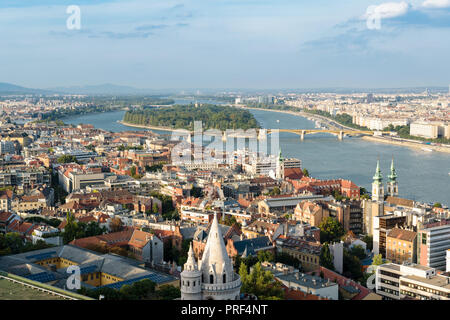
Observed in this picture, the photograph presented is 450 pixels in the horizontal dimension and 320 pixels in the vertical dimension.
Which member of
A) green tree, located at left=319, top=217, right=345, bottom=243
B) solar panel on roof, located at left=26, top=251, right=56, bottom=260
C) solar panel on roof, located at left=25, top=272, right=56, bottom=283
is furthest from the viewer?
green tree, located at left=319, top=217, right=345, bottom=243

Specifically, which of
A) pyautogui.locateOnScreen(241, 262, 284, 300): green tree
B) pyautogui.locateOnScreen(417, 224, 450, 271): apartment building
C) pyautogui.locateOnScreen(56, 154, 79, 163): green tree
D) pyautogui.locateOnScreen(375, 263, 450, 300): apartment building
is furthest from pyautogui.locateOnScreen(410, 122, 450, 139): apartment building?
pyautogui.locateOnScreen(241, 262, 284, 300): green tree

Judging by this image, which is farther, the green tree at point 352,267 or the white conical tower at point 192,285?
the green tree at point 352,267

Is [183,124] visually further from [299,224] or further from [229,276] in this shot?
[229,276]

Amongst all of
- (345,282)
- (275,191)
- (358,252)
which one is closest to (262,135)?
(275,191)

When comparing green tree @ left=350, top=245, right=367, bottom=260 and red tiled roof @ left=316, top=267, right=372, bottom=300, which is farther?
green tree @ left=350, top=245, right=367, bottom=260

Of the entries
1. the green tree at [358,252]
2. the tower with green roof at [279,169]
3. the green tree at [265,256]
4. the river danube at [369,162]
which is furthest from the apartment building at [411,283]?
the tower with green roof at [279,169]

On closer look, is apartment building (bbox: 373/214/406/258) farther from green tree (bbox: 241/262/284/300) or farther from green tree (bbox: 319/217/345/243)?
green tree (bbox: 241/262/284/300)

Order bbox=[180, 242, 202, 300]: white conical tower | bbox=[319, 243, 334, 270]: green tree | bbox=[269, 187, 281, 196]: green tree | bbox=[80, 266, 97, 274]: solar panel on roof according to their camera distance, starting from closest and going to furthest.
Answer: bbox=[180, 242, 202, 300]: white conical tower, bbox=[80, 266, 97, 274]: solar panel on roof, bbox=[319, 243, 334, 270]: green tree, bbox=[269, 187, 281, 196]: green tree

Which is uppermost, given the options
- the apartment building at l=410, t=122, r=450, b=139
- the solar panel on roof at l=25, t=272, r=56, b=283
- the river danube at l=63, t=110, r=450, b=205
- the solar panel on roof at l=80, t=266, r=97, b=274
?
the solar panel on roof at l=25, t=272, r=56, b=283

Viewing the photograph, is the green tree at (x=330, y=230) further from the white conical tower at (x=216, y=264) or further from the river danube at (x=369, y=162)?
the white conical tower at (x=216, y=264)
